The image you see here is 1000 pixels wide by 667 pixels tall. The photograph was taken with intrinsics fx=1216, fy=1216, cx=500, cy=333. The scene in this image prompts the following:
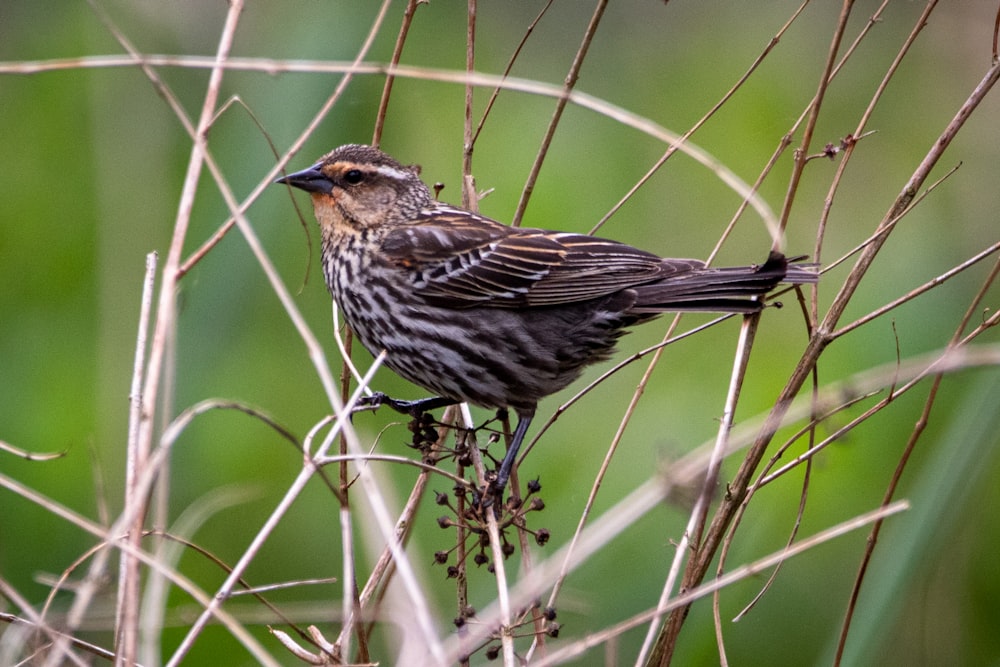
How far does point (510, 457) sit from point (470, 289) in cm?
65

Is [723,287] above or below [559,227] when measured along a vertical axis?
below

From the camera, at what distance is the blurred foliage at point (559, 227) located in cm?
358

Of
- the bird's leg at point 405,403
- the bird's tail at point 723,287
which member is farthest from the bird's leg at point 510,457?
the bird's tail at point 723,287

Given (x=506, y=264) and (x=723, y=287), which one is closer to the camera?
(x=723, y=287)

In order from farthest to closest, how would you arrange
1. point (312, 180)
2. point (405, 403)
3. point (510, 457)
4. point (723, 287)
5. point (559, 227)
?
point (559, 227), point (312, 180), point (405, 403), point (510, 457), point (723, 287)

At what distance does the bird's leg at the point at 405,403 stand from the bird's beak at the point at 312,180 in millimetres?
696

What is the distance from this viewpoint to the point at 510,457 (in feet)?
11.0

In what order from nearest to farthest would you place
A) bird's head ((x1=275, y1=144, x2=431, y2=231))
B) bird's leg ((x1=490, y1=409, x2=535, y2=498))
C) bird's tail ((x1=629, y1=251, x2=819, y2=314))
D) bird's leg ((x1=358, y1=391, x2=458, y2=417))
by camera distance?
bird's tail ((x1=629, y1=251, x2=819, y2=314)), bird's leg ((x1=490, y1=409, x2=535, y2=498)), bird's leg ((x1=358, y1=391, x2=458, y2=417)), bird's head ((x1=275, y1=144, x2=431, y2=231))

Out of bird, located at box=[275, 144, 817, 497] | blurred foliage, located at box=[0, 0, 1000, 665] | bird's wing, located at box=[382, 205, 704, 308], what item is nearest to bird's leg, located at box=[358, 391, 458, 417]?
bird, located at box=[275, 144, 817, 497]

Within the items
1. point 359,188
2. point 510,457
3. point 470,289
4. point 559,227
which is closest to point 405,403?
point 470,289

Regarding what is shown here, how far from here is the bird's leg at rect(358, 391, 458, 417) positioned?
354 centimetres

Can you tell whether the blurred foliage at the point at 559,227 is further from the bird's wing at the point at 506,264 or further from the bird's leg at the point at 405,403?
the bird's wing at the point at 506,264

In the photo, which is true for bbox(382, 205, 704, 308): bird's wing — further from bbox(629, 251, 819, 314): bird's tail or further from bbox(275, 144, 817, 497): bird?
bbox(629, 251, 819, 314): bird's tail

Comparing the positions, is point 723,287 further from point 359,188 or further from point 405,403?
point 359,188
